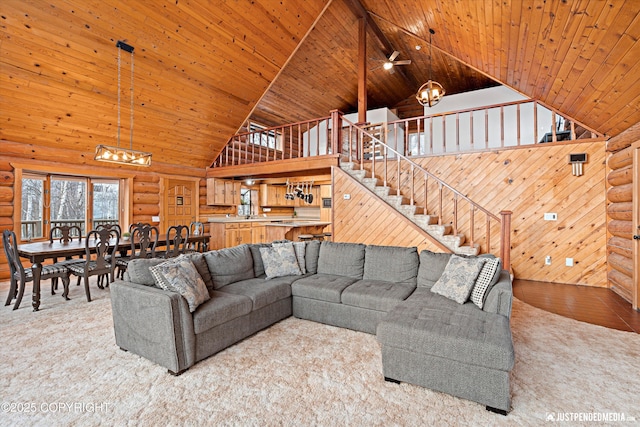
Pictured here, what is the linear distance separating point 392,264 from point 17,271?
4.60m

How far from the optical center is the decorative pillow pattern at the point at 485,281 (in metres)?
2.62

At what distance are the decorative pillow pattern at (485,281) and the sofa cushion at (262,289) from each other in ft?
6.13

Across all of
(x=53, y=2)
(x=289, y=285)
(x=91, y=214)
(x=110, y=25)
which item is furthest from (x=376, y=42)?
(x=91, y=214)

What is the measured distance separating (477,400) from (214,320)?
1.98m

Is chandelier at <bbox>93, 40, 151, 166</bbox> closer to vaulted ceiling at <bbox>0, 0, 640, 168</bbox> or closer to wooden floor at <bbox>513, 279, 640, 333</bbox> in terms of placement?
vaulted ceiling at <bbox>0, 0, 640, 168</bbox>

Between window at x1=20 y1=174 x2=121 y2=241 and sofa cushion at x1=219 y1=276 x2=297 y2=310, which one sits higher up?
window at x1=20 y1=174 x2=121 y2=241

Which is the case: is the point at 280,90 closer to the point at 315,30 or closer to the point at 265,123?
the point at 265,123

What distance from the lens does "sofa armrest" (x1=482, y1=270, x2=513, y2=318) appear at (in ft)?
8.10

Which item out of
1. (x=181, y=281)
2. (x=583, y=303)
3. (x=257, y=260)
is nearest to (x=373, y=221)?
(x=257, y=260)

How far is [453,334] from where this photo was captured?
2035 millimetres

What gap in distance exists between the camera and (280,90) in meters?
8.53

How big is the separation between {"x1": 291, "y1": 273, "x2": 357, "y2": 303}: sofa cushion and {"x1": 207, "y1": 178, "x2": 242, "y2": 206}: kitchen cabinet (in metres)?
5.44

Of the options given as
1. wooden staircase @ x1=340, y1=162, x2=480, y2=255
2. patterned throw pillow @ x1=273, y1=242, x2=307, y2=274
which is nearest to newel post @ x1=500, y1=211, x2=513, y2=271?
wooden staircase @ x1=340, y1=162, x2=480, y2=255

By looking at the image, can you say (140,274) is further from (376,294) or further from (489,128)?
(489,128)
